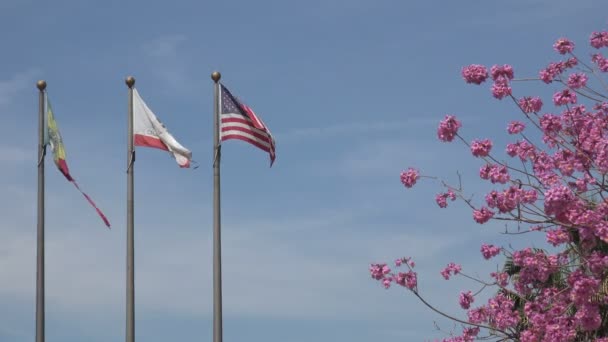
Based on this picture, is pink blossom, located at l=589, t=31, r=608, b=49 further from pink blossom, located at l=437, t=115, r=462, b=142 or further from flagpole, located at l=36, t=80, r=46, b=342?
flagpole, located at l=36, t=80, r=46, b=342

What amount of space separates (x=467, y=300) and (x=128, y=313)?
6.09 m

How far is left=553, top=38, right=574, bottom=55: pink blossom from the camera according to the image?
18984 mm

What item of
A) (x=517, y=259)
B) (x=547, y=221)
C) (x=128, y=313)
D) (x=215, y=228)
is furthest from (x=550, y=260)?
(x=128, y=313)

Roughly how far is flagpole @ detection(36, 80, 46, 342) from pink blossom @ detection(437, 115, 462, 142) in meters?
8.21

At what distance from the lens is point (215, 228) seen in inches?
834

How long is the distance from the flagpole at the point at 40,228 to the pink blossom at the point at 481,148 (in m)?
8.66

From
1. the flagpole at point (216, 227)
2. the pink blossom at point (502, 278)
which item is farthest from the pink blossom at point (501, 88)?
the flagpole at point (216, 227)

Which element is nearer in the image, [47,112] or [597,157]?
[597,157]

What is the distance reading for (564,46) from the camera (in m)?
19.0

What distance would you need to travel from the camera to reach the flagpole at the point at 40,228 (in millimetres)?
21422

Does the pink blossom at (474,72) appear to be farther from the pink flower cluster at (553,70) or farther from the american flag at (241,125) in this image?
the american flag at (241,125)

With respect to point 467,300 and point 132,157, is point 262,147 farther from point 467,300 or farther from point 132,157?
point 467,300

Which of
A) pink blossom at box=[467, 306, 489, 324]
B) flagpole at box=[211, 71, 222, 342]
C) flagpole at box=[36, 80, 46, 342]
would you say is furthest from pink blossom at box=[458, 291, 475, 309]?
flagpole at box=[36, 80, 46, 342]

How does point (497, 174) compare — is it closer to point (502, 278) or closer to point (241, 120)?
point (502, 278)
